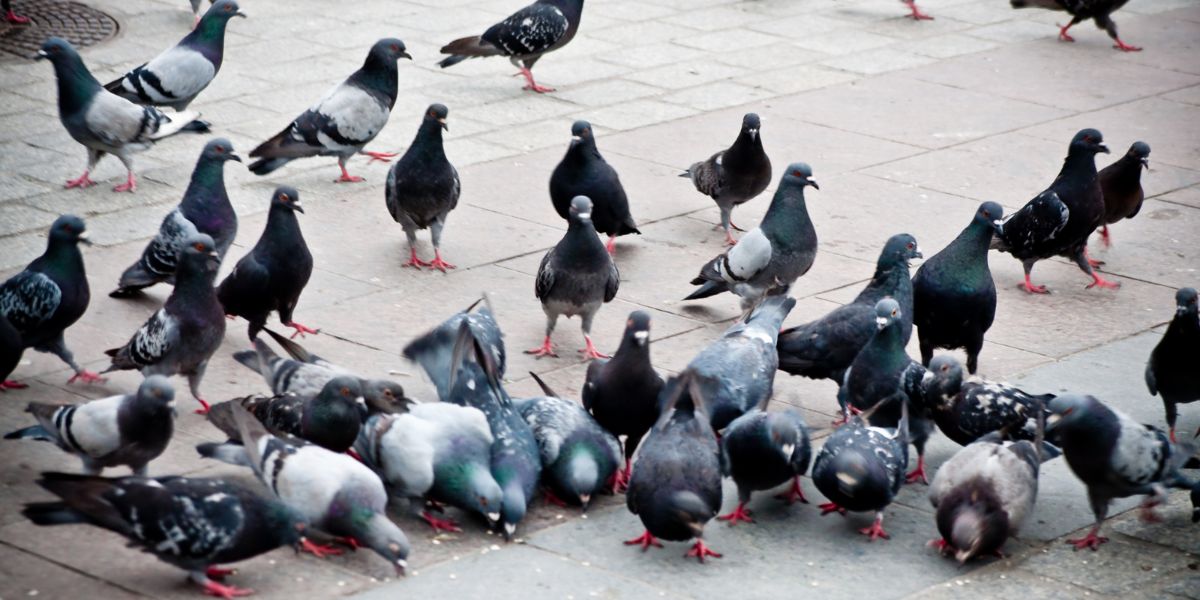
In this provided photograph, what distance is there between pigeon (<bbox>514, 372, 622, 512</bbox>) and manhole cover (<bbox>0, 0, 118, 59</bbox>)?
849 cm

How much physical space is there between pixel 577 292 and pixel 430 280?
144cm

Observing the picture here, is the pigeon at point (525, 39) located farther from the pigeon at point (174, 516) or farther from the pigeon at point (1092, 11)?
the pigeon at point (174, 516)

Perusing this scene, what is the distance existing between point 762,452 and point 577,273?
202cm

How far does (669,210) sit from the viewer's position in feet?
33.2

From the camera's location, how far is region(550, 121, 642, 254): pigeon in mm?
8852

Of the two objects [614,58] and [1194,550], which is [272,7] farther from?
[1194,550]

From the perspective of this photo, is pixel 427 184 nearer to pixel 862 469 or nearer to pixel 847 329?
pixel 847 329

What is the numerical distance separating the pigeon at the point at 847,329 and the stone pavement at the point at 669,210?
0.94ft

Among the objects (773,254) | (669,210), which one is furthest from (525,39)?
(773,254)

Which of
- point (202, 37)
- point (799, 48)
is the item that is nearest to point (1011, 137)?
point (799, 48)

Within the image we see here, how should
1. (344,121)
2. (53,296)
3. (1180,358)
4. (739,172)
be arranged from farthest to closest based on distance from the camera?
(344,121)
(739,172)
(53,296)
(1180,358)

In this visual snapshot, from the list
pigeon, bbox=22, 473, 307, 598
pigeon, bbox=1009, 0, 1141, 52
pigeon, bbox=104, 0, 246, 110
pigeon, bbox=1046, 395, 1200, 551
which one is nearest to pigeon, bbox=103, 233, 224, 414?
pigeon, bbox=22, 473, 307, 598

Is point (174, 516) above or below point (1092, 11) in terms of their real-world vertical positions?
below

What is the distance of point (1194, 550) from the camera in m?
5.93
